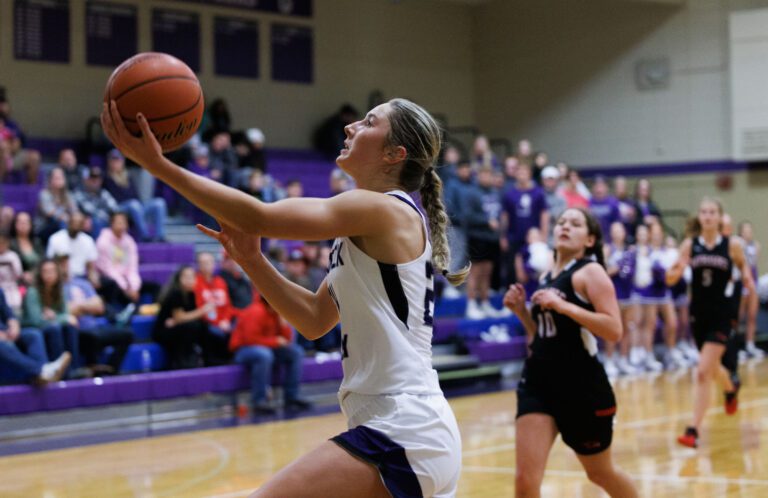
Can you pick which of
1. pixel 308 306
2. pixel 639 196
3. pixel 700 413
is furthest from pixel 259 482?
pixel 639 196

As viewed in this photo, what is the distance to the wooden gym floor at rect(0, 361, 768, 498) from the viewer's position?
6.52 m

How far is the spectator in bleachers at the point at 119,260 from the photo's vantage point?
10.4m

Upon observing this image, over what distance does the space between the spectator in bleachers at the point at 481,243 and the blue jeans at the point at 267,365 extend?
3.75 meters

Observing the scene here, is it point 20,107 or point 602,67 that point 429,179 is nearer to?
point 20,107

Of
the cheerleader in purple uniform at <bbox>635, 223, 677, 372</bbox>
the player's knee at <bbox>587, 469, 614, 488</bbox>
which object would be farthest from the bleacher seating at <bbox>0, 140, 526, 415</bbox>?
the player's knee at <bbox>587, 469, 614, 488</bbox>

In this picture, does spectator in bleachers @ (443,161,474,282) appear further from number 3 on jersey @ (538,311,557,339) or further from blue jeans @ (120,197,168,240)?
number 3 on jersey @ (538,311,557,339)

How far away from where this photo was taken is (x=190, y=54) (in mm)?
16547

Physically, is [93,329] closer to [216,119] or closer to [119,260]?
[119,260]

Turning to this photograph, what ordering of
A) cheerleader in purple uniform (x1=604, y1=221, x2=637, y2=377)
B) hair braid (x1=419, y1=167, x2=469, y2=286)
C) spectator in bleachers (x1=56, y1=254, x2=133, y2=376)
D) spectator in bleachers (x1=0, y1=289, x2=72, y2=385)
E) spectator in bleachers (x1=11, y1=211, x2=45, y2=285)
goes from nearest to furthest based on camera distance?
hair braid (x1=419, y1=167, x2=469, y2=286) → spectator in bleachers (x1=0, y1=289, x2=72, y2=385) → spectator in bleachers (x1=56, y1=254, x2=133, y2=376) → spectator in bleachers (x1=11, y1=211, x2=45, y2=285) → cheerleader in purple uniform (x1=604, y1=221, x2=637, y2=377)

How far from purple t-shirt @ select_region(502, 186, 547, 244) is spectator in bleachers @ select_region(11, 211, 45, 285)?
6.16 metres

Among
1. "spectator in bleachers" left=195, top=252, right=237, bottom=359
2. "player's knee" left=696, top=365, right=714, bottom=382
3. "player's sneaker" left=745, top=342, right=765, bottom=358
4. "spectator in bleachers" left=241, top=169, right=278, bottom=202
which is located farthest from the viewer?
"player's sneaker" left=745, top=342, right=765, bottom=358

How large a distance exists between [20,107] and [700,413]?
1070 cm

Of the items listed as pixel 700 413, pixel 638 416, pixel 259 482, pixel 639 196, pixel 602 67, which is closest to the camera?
pixel 259 482

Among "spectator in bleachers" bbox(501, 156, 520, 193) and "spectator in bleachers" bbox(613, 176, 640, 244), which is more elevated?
"spectator in bleachers" bbox(501, 156, 520, 193)
